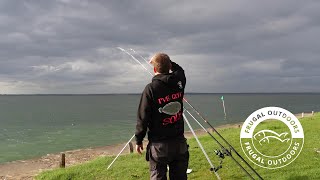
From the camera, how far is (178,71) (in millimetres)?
6047

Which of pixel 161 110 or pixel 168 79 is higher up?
pixel 168 79

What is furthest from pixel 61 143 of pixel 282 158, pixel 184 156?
pixel 184 156

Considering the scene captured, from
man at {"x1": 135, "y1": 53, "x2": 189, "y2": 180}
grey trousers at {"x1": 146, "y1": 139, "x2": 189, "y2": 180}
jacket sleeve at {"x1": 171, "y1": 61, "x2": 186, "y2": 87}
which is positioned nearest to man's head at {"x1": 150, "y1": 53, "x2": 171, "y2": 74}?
man at {"x1": 135, "y1": 53, "x2": 189, "y2": 180}

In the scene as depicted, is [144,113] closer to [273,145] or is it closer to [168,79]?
[168,79]

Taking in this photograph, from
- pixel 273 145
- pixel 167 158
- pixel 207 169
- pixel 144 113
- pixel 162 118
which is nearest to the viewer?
pixel 144 113

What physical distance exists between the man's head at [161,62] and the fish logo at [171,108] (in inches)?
20.8

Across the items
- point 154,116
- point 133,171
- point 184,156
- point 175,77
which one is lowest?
point 133,171

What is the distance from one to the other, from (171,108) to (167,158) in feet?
2.64

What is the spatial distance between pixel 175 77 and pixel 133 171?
656 centimetres

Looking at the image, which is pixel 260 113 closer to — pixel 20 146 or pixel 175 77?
pixel 175 77

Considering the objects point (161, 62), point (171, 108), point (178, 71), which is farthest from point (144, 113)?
point (178, 71)

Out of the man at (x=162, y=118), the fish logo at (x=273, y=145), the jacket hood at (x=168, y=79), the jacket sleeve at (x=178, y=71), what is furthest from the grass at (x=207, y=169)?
the jacket hood at (x=168, y=79)

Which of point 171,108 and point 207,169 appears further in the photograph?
point 207,169

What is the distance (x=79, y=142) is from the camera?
4309 cm
